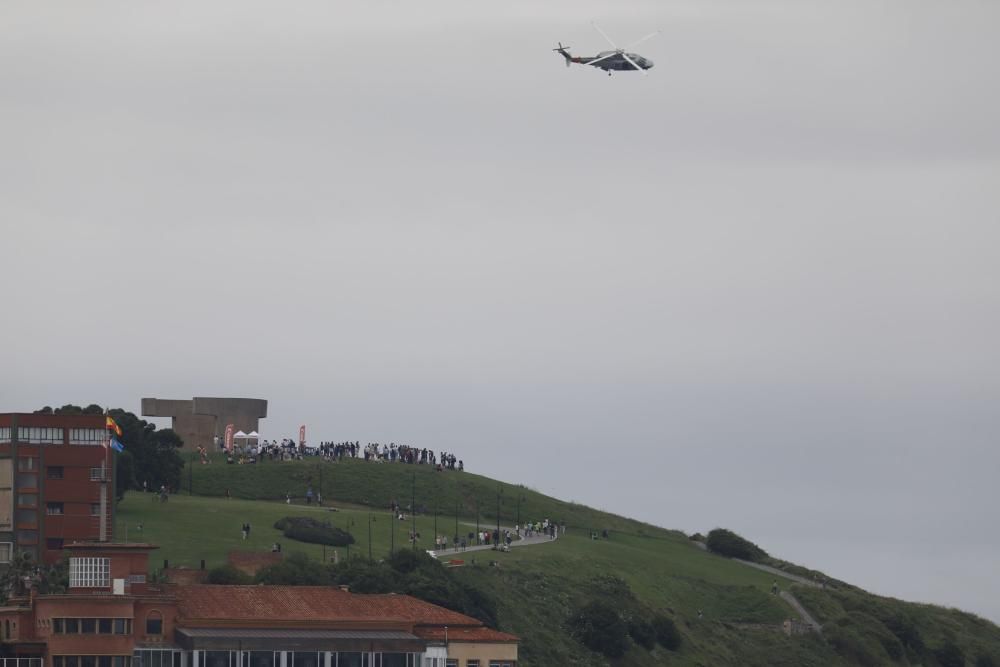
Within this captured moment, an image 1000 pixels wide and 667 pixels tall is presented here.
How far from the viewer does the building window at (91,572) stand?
5221 inches

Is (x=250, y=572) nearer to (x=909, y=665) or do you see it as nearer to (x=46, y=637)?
(x=46, y=637)

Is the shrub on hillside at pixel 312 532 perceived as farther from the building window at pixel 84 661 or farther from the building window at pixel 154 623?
the building window at pixel 84 661

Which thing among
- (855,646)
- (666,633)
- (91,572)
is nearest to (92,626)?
(91,572)

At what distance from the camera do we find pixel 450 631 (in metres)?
140

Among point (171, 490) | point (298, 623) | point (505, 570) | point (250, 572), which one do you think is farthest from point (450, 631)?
point (171, 490)

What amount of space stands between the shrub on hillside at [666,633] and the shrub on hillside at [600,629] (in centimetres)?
513

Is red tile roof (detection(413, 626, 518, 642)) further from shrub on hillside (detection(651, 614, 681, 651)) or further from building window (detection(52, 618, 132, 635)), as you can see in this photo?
shrub on hillside (detection(651, 614, 681, 651))

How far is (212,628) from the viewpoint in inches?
5217

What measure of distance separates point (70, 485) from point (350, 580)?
941 inches

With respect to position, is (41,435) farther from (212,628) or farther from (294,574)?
(212,628)

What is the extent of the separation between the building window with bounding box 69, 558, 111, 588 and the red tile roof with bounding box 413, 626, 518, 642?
18.7 metres

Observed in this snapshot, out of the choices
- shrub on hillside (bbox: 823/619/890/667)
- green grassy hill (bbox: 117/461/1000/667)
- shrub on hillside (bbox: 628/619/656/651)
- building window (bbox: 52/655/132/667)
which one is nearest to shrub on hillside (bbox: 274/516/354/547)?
green grassy hill (bbox: 117/461/1000/667)

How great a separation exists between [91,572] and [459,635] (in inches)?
872

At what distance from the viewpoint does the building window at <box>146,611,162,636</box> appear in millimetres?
131875
